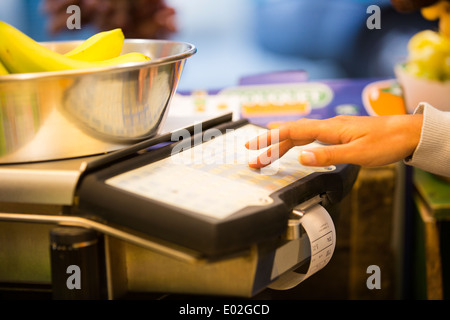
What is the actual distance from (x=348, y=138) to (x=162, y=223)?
1.09 feet

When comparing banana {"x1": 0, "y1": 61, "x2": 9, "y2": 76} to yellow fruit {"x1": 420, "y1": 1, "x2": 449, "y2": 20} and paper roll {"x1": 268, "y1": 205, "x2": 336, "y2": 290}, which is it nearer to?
paper roll {"x1": 268, "y1": 205, "x2": 336, "y2": 290}

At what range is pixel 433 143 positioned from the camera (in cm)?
84

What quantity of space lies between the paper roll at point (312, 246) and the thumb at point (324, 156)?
2.3 inches

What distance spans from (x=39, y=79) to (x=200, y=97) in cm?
108

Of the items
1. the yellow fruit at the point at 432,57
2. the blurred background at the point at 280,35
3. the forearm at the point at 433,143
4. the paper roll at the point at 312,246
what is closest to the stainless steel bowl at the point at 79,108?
the paper roll at the point at 312,246

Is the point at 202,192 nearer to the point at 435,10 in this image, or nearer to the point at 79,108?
the point at 79,108

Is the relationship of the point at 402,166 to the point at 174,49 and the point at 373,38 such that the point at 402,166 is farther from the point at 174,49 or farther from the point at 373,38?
the point at 174,49

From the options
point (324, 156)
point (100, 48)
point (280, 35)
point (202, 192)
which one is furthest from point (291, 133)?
point (280, 35)

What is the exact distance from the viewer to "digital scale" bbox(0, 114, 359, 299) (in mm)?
589

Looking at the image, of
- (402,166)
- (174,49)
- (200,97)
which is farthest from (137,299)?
(402,166)

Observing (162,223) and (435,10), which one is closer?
(162,223)

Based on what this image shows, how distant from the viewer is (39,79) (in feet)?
2.09

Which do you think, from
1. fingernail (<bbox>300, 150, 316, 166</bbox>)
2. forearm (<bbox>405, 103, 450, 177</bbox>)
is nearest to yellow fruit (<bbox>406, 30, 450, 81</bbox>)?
forearm (<bbox>405, 103, 450, 177</bbox>)

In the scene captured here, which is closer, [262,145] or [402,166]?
[262,145]
